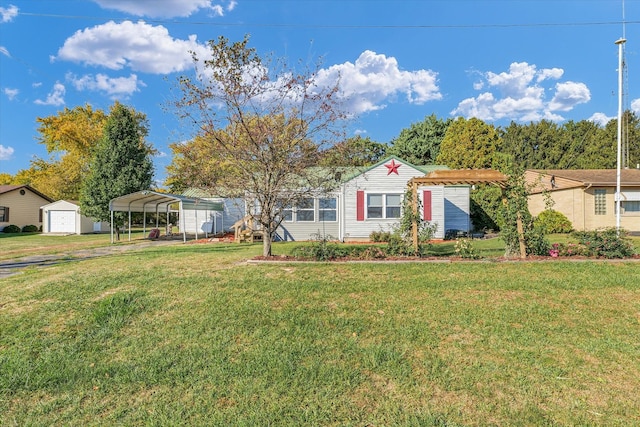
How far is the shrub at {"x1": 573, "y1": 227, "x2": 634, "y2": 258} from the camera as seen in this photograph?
24.8 ft

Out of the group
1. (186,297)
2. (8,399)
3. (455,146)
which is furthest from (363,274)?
(455,146)

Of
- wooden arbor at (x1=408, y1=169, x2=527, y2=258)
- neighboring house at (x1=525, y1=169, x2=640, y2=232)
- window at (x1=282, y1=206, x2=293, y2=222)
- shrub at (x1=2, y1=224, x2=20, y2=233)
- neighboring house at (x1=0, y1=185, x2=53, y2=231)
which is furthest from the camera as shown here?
neighboring house at (x1=0, y1=185, x2=53, y2=231)

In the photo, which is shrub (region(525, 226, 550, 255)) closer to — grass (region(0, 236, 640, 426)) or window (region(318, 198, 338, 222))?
grass (region(0, 236, 640, 426))

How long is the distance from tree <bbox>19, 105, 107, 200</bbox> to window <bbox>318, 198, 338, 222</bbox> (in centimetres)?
2459

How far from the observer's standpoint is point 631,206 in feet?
59.0

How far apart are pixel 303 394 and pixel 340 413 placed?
0.40m

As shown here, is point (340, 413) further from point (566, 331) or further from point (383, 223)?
point (383, 223)

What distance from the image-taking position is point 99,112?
106 ft

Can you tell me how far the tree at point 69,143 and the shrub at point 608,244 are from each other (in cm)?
3480

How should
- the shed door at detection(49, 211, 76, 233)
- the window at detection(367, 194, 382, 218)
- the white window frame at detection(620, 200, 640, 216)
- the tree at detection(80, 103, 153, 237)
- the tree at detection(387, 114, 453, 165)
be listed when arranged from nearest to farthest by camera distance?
the window at detection(367, 194, 382, 218)
the white window frame at detection(620, 200, 640, 216)
the tree at detection(80, 103, 153, 237)
the shed door at detection(49, 211, 76, 233)
the tree at detection(387, 114, 453, 165)

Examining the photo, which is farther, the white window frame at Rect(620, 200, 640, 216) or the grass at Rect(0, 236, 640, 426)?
the white window frame at Rect(620, 200, 640, 216)

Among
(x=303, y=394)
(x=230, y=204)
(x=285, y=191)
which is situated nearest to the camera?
(x=303, y=394)

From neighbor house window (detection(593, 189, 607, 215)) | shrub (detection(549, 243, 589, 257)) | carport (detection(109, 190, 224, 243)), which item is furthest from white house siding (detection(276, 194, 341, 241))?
neighbor house window (detection(593, 189, 607, 215))

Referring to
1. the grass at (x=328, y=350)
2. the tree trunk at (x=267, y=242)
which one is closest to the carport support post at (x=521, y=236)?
the grass at (x=328, y=350)
